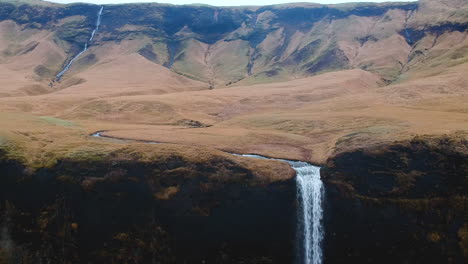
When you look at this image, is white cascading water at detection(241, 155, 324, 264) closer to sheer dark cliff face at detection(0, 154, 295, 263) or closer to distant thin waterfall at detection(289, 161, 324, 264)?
distant thin waterfall at detection(289, 161, 324, 264)

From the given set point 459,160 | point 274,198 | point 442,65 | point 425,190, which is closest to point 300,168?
point 274,198

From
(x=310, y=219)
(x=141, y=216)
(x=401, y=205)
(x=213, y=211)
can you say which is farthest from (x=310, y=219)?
(x=141, y=216)

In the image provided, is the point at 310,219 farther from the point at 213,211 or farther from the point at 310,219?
the point at 213,211

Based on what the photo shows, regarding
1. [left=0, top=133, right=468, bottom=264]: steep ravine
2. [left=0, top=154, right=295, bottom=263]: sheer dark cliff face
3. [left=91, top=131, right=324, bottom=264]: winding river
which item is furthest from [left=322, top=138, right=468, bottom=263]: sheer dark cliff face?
[left=0, top=154, right=295, bottom=263]: sheer dark cliff face

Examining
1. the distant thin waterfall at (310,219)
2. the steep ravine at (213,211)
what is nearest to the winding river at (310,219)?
the distant thin waterfall at (310,219)

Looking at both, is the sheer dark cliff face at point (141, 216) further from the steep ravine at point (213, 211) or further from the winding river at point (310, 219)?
the winding river at point (310, 219)
